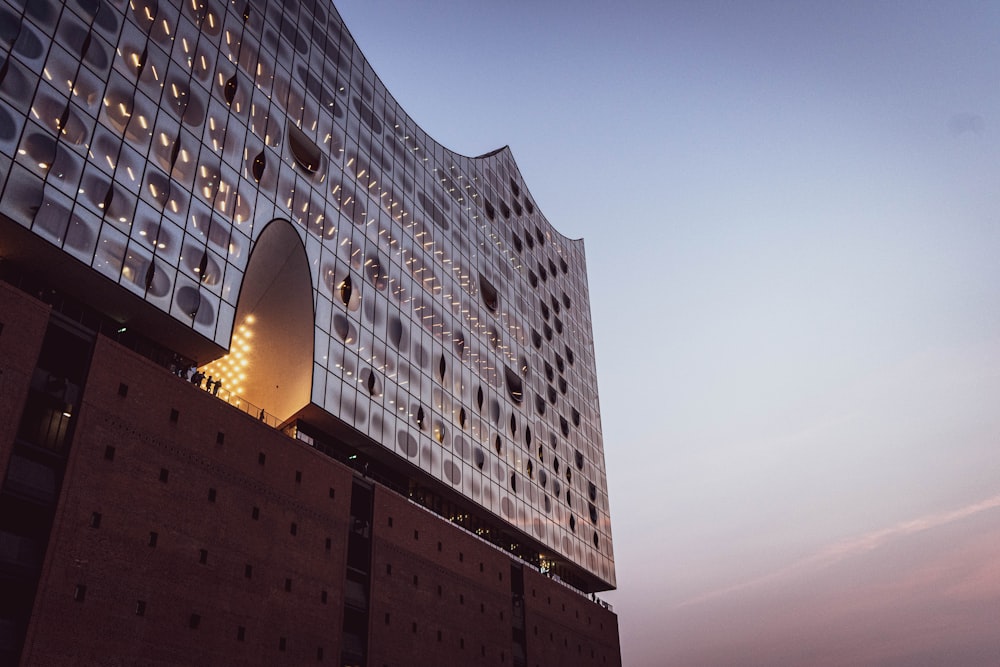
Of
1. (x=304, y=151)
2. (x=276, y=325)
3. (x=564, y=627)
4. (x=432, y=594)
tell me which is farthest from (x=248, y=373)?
(x=564, y=627)

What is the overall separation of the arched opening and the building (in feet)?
0.41

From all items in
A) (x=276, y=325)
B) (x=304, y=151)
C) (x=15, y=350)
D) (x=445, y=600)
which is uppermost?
(x=304, y=151)

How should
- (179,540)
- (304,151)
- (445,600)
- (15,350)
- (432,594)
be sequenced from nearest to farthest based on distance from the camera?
(15,350), (179,540), (432,594), (445,600), (304,151)

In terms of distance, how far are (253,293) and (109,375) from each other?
11.9 m

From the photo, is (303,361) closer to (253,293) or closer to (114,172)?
(253,293)

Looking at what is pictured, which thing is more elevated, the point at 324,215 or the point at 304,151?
the point at 304,151

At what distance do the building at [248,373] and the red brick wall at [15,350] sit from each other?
0.21ft

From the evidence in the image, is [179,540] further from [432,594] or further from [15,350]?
[432,594]

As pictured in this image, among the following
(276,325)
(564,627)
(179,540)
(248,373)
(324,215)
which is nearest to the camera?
(179,540)

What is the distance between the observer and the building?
885 inches

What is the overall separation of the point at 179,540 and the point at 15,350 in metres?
6.81

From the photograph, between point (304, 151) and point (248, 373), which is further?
point (304, 151)

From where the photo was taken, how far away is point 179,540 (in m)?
24.1

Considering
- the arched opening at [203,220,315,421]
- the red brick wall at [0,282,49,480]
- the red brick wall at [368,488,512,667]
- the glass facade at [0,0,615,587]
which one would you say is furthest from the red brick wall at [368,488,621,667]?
the red brick wall at [0,282,49,480]
